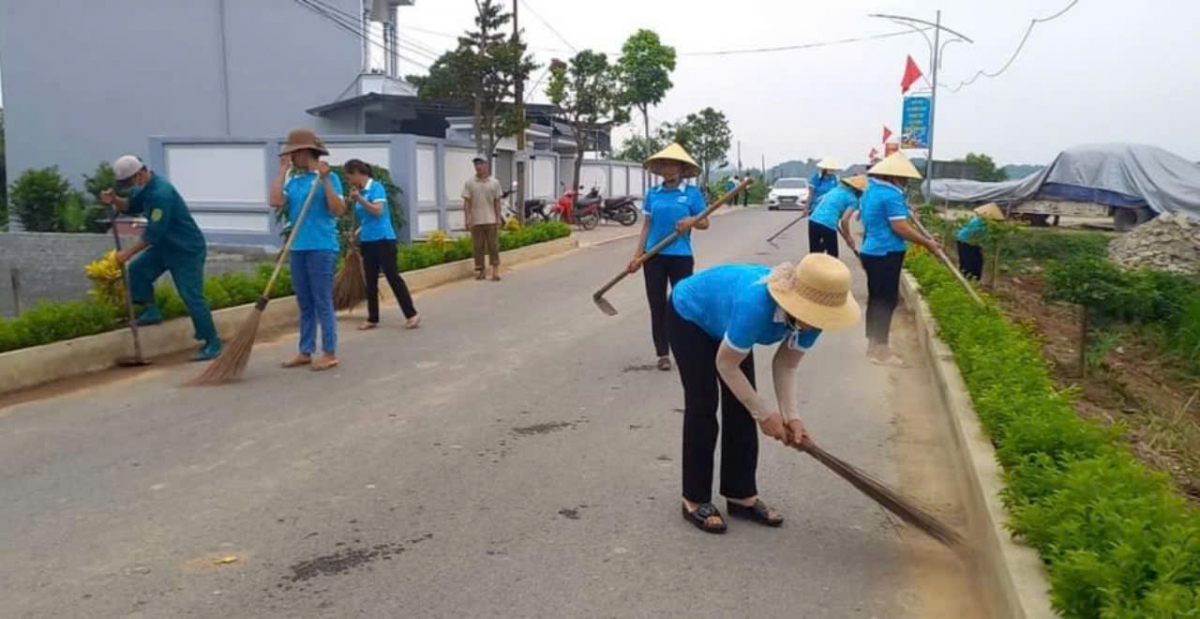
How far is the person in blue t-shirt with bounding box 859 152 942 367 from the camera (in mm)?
7172

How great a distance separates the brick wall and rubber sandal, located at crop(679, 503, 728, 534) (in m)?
14.5

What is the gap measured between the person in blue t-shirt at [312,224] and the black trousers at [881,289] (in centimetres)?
384

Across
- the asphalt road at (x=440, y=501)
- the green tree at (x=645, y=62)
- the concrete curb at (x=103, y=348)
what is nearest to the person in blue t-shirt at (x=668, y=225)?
the asphalt road at (x=440, y=501)

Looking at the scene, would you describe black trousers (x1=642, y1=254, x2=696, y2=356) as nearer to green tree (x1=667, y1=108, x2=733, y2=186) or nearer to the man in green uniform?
the man in green uniform

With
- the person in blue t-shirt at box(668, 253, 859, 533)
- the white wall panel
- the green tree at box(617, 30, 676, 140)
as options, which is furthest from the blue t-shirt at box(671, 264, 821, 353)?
the green tree at box(617, 30, 676, 140)

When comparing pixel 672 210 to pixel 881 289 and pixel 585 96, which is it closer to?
pixel 881 289

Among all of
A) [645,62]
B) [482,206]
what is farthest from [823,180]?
[645,62]

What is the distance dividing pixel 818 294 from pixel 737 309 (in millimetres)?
307

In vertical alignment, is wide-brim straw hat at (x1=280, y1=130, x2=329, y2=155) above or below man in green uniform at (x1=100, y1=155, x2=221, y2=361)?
above

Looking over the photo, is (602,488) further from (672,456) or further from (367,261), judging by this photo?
(367,261)

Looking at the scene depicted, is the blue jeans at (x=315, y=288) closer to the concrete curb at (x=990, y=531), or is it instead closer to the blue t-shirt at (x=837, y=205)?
the concrete curb at (x=990, y=531)

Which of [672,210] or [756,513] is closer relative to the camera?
[756,513]

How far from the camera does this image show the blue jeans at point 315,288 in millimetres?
6859

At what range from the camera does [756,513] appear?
13.7ft
